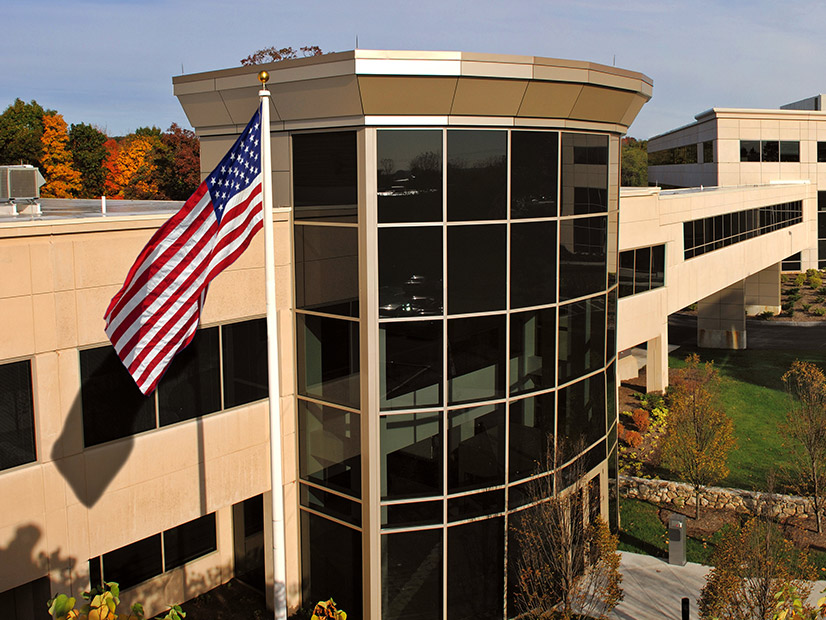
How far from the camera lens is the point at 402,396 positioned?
50.1 ft

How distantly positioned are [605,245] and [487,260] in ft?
13.6

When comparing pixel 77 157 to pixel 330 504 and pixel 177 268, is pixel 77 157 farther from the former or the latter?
pixel 177 268

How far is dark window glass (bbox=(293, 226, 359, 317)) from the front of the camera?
15.1 metres

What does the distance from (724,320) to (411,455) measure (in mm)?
35133

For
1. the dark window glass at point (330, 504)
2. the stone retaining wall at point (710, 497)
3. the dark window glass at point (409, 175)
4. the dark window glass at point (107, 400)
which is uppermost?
the dark window glass at point (409, 175)

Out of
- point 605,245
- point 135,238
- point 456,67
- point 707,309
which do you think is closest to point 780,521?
point 605,245

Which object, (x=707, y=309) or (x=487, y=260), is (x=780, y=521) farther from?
(x=707, y=309)

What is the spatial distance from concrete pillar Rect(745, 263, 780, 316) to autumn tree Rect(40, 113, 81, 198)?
5770 centimetres

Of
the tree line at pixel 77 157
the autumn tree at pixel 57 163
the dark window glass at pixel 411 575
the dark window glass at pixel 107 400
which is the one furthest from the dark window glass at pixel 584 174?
the autumn tree at pixel 57 163

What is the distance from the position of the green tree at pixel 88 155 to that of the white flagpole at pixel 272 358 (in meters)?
70.6

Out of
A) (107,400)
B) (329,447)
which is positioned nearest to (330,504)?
(329,447)

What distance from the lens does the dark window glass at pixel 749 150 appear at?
60.8 meters

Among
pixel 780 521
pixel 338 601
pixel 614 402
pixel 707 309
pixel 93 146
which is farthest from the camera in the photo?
pixel 93 146

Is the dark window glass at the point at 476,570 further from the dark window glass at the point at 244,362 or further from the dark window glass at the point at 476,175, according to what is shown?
the dark window glass at the point at 476,175
